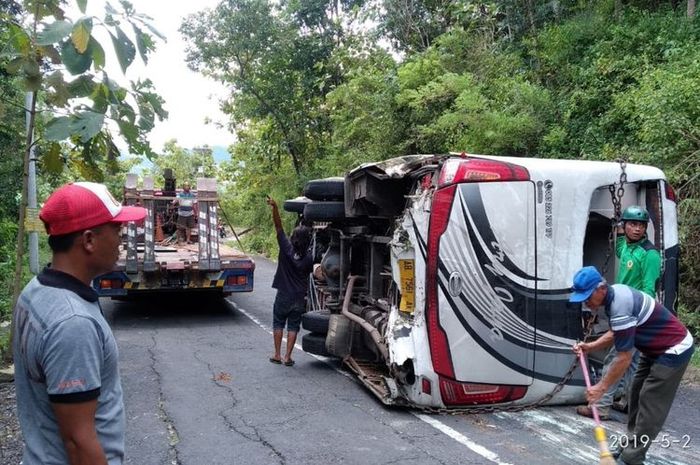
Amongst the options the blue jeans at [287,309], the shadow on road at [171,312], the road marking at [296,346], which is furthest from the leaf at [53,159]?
the shadow on road at [171,312]

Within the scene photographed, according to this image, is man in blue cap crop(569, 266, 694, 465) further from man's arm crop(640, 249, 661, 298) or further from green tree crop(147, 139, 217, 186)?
green tree crop(147, 139, 217, 186)

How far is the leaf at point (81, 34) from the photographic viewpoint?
9.14ft

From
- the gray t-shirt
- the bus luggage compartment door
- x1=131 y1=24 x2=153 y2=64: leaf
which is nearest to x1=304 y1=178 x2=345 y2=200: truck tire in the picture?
the bus luggage compartment door

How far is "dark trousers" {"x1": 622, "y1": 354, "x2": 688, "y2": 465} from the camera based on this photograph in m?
4.14

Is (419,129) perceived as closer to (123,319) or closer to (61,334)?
(123,319)

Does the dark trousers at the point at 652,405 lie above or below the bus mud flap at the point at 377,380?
above

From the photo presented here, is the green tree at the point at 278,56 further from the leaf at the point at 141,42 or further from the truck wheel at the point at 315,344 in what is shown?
the leaf at the point at 141,42

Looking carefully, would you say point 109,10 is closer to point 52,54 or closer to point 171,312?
point 52,54

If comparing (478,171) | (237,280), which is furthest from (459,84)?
(478,171)

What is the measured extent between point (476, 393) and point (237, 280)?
19.2 feet

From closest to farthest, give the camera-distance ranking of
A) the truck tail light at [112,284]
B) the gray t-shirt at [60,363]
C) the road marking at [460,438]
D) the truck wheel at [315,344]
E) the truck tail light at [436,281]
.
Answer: the gray t-shirt at [60,363], the road marking at [460,438], the truck tail light at [436,281], the truck wheel at [315,344], the truck tail light at [112,284]

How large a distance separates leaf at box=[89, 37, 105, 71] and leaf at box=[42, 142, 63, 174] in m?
1.17

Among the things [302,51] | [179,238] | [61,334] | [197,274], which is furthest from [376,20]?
[61,334]

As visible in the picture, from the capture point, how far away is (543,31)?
13.7m
